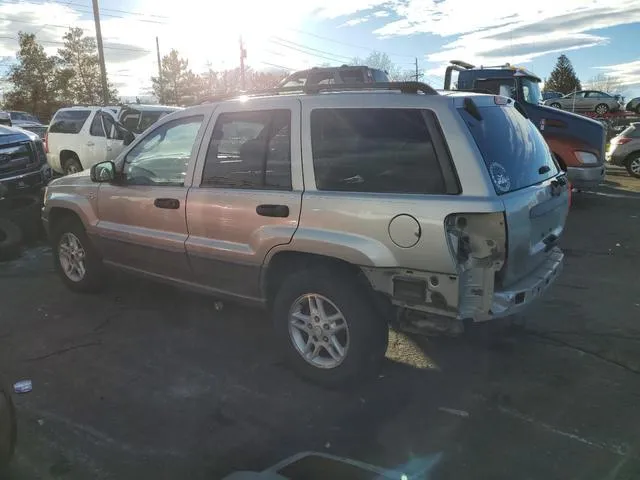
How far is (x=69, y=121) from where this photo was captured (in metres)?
13.4

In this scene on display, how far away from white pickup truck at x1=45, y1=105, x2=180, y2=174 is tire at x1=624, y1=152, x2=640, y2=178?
38.2 feet

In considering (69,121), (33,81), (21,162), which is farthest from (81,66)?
(21,162)

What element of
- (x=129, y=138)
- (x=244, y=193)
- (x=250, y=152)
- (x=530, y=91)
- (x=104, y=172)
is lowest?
(x=244, y=193)

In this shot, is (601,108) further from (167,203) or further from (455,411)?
(455,411)

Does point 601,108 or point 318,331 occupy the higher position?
point 601,108

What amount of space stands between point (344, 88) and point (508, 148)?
1197 millimetres

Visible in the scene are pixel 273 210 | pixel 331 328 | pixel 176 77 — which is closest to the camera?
pixel 331 328

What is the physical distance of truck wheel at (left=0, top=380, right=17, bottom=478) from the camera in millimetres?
2688

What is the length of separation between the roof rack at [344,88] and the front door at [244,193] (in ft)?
0.63

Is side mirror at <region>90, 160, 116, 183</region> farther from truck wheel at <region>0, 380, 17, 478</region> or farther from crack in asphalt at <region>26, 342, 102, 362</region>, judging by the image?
truck wheel at <region>0, 380, 17, 478</region>

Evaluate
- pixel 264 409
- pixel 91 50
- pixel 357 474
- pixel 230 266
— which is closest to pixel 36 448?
pixel 264 409

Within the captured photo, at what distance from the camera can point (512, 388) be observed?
3.62 metres

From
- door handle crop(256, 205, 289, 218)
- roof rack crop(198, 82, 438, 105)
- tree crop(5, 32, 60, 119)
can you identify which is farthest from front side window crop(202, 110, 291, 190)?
tree crop(5, 32, 60, 119)

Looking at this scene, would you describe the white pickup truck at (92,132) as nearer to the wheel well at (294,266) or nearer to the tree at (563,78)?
the wheel well at (294,266)
